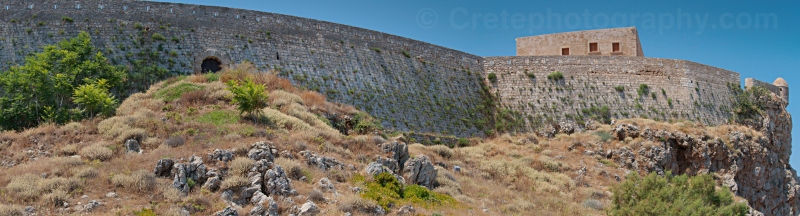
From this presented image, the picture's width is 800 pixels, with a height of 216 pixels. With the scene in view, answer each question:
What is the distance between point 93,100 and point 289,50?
8174mm

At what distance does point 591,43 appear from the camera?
3478 centimetres

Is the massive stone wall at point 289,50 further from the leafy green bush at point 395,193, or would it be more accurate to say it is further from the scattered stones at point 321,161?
the leafy green bush at point 395,193

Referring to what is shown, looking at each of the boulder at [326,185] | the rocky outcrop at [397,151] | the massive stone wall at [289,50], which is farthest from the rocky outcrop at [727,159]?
the boulder at [326,185]

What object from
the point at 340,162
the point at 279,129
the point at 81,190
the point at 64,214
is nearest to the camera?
the point at 64,214

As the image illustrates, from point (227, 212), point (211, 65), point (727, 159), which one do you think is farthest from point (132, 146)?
point (727, 159)

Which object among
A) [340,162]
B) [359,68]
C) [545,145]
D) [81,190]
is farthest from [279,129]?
[545,145]

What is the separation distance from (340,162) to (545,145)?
12922 millimetres

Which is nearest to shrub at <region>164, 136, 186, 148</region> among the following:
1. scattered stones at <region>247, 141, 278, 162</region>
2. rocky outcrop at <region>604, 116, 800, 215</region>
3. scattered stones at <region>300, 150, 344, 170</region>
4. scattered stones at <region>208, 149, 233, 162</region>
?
scattered stones at <region>208, 149, 233, 162</region>

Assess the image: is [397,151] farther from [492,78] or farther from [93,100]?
[492,78]

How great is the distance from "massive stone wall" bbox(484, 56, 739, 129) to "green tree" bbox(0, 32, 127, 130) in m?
16.4

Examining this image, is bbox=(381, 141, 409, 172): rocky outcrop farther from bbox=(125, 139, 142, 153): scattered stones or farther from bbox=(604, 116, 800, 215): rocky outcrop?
bbox=(604, 116, 800, 215): rocky outcrop

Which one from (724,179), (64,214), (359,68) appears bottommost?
(724,179)

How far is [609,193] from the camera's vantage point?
72.7 feet

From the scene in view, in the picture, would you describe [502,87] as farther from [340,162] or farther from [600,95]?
[340,162]
